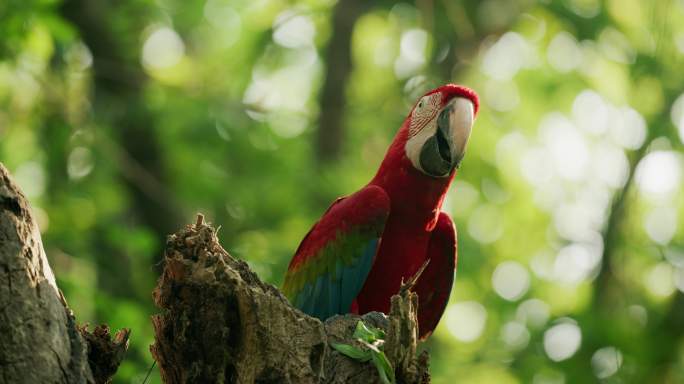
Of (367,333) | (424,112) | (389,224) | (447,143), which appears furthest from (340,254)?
(367,333)

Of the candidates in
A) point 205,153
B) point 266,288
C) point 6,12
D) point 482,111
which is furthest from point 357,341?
point 482,111

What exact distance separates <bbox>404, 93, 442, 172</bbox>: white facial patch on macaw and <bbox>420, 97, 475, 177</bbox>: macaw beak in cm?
4

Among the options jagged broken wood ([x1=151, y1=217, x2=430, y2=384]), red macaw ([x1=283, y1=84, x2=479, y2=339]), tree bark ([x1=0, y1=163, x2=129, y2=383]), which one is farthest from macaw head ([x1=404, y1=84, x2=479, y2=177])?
tree bark ([x1=0, y1=163, x2=129, y2=383])

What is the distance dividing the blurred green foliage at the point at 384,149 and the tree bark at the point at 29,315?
3378mm

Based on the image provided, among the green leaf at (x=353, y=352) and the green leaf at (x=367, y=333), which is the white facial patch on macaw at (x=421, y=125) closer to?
the green leaf at (x=367, y=333)

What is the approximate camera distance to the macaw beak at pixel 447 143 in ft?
15.1

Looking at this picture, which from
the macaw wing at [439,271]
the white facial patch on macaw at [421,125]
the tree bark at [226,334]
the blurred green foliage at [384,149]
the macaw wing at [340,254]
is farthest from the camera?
the blurred green foliage at [384,149]

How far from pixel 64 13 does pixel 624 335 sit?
615 cm

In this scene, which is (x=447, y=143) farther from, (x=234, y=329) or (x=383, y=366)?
(x=234, y=329)

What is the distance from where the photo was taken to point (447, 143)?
4590mm

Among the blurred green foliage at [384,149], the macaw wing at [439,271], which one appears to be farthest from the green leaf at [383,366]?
the blurred green foliage at [384,149]

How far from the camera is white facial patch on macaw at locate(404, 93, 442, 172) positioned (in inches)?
184

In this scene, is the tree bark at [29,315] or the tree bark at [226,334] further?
the tree bark at [226,334]

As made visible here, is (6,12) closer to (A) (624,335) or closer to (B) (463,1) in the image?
(A) (624,335)
